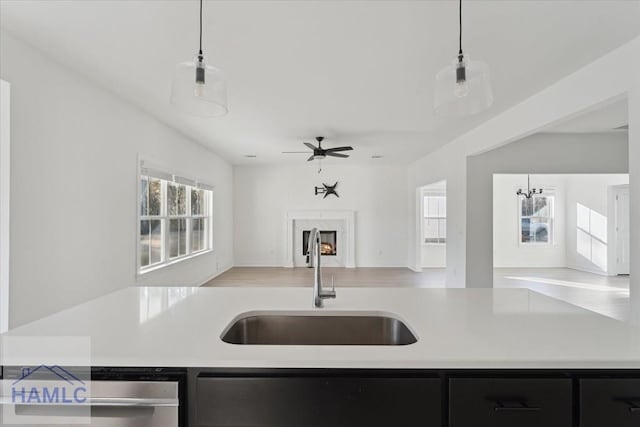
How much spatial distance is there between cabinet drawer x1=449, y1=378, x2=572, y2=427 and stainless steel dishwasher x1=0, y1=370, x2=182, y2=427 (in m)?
0.84

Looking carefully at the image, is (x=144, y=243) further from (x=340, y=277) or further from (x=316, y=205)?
(x=316, y=205)

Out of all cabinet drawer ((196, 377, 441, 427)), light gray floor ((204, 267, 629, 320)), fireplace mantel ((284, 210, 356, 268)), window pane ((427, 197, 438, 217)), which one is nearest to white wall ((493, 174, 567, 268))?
light gray floor ((204, 267, 629, 320))

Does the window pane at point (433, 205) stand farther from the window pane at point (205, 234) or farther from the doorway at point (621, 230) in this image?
the window pane at point (205, 234)

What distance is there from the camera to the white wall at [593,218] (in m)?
7.80

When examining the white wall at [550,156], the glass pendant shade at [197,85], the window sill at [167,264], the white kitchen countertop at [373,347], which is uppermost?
the white wall at [550,156]

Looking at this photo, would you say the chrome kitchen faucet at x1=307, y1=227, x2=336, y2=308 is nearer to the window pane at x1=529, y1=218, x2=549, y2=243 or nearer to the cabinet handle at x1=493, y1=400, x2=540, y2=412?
the cabinet handle at x1=493, y1=400, x2=540, y2=412

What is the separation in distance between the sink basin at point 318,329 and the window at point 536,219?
29.2ft

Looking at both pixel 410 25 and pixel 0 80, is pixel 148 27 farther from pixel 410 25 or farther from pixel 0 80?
pixel 410 25

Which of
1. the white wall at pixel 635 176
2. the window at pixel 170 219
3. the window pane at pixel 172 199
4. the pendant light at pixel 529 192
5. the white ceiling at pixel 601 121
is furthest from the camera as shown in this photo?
the pendant light at pixel 529 192

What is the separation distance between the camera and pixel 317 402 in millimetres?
1028

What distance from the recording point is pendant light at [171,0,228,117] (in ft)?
4.76

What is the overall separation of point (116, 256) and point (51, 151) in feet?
4.32

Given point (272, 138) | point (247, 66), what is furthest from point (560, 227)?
point (247, 66)

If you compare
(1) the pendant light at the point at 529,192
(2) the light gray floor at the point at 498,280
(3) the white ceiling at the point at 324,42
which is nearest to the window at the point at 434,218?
(2) the light gray floor at the point at 498,280
